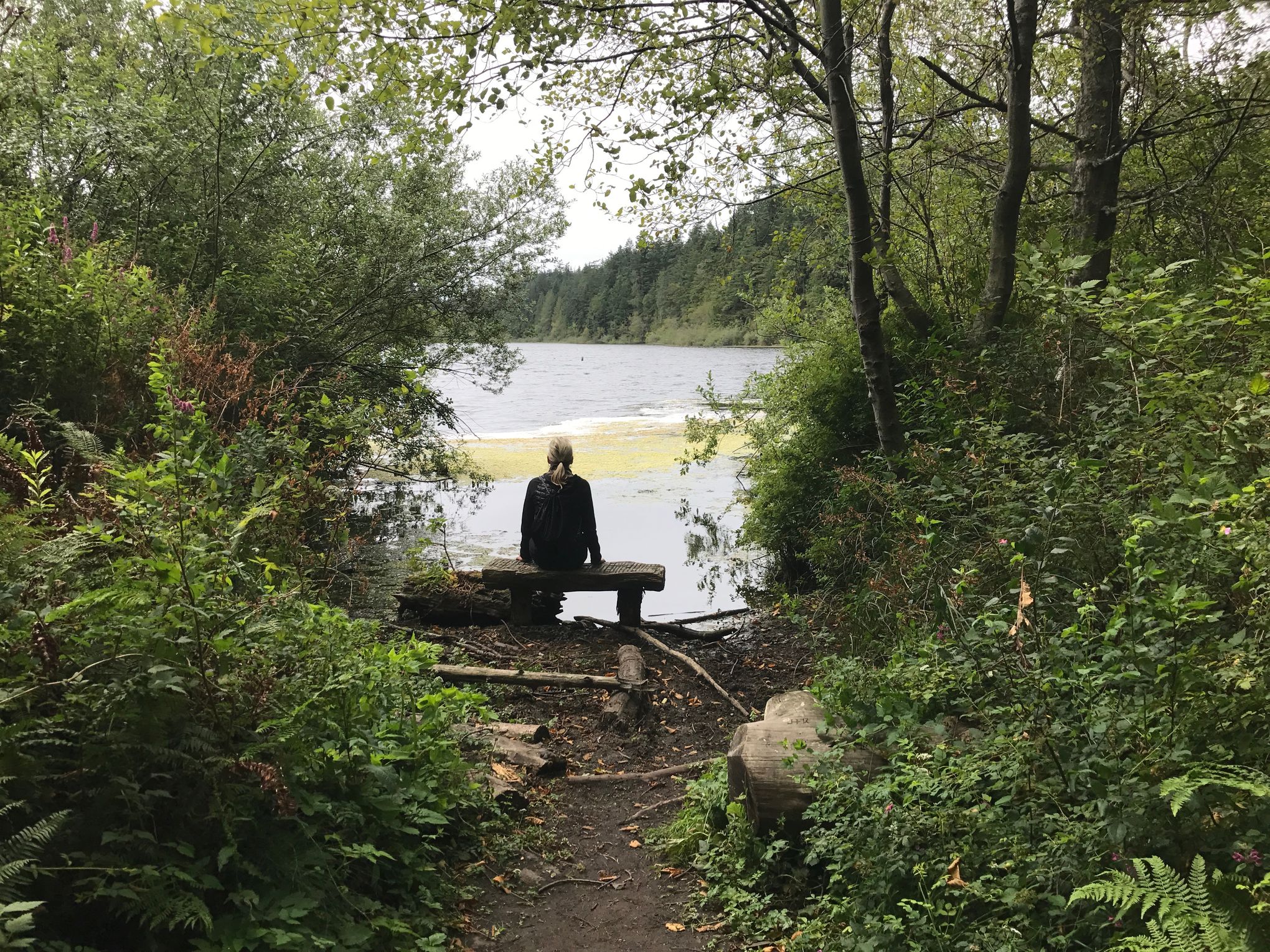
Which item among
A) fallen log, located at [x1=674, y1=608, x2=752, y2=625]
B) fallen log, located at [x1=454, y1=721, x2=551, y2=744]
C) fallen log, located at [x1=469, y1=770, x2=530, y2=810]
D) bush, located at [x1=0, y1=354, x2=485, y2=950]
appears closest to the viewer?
bush, located at [x1=0, y1=354, x2=485, y2=950]

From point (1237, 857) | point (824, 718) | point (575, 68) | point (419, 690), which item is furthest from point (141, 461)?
point (1237, 857)

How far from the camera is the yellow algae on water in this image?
1698cm

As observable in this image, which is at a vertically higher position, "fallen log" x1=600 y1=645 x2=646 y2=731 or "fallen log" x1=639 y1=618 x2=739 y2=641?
"fallen log" x1=600 y1=645 x2=646 y2=731

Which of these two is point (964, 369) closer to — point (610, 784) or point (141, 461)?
point (610, 784)

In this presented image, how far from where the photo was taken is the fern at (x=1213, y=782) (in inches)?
82.3

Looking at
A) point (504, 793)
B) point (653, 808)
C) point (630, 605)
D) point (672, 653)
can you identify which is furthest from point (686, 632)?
point (504, 793)

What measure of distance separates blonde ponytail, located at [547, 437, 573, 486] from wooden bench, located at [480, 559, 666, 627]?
960 millimetres

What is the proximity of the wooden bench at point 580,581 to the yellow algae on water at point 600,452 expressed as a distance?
7784 millimetres

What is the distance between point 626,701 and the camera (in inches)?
247

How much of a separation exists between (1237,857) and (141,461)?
5069 mm

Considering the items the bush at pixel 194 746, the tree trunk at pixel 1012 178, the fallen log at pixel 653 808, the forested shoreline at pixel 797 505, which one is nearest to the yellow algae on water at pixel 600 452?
the forested shoreline at pixel 797 505

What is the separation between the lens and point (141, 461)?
452 centimetres

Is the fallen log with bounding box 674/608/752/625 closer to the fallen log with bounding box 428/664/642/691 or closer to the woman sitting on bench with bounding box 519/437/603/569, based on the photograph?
the woman sitting on bench with bounding box 519/437/603/569

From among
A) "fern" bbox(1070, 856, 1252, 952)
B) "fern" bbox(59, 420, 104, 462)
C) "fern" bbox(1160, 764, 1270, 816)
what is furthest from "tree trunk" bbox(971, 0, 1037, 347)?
"fern" bbox(59, 420, 104, 462)
